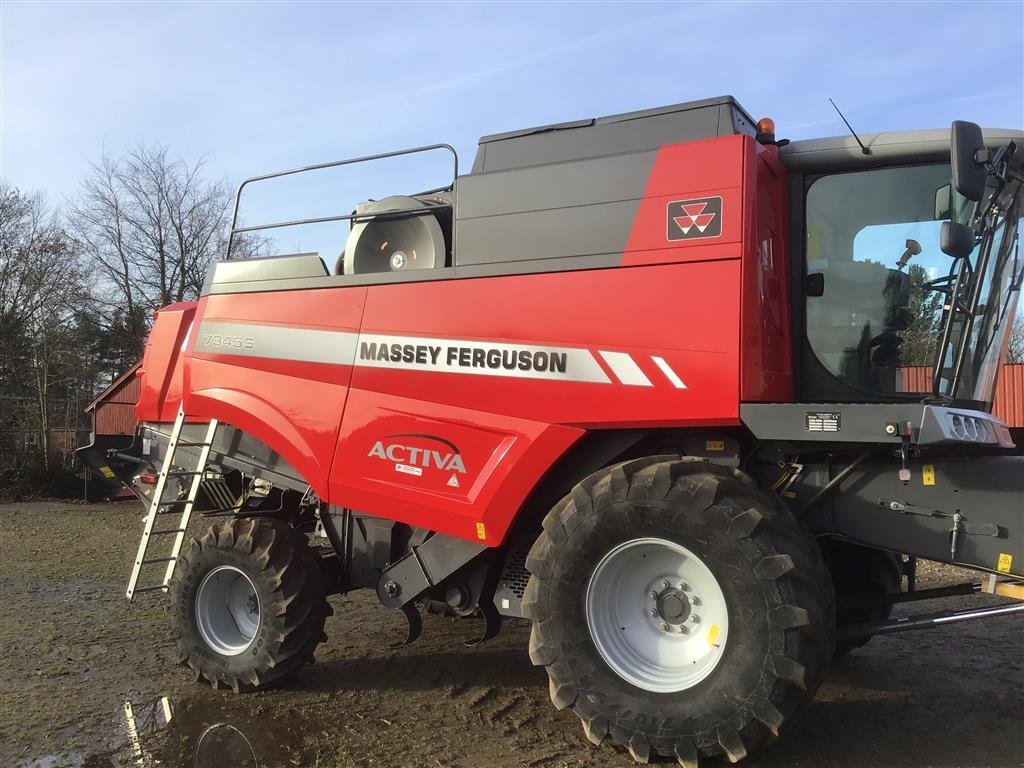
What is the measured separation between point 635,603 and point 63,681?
3.73 meters

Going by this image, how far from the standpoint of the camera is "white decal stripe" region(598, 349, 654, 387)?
3686 millimetres

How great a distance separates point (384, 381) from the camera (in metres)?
4.47

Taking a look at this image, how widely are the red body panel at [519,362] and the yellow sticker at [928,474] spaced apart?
2.27 ft

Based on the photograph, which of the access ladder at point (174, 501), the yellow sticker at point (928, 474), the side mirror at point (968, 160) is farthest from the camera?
the access ladder at point (174, 501)

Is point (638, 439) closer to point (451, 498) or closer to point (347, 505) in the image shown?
point (451, 498)

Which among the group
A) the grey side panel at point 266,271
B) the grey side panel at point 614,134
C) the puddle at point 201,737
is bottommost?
the puddle at point 201,737

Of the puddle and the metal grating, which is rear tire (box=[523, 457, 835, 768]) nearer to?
the metal grating

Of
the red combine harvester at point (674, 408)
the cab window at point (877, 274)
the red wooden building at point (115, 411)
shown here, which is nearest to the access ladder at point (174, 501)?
the red combine harvester at point (674, 408)

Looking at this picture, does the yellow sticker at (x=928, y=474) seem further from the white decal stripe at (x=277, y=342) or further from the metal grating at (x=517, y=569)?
the white decal stripe at (x=277, y=342)

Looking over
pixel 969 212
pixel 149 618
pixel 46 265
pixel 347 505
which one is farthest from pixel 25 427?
pixel 969 212

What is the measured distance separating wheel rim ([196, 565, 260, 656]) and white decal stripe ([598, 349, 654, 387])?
9.13 ft

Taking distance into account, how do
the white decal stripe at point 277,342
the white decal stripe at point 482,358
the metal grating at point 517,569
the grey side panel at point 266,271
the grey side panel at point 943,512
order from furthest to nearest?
the grey side panel at point 266,271 < the white decal stripe at point 277,342 < the metal grating at point 517,569 < the white decal stripe at point 482,358 < the grey side panel at point 943,512

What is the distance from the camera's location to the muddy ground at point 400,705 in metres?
3.78

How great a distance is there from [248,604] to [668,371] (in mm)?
Result: 3217
